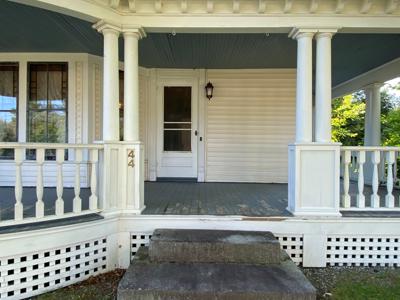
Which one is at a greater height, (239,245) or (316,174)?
(316,174)

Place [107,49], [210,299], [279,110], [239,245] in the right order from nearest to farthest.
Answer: [210,299], [239,245], [107,49], [279,110]

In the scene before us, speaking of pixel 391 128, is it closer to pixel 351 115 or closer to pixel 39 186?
pixel 351 115

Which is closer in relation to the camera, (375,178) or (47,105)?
(375,178)

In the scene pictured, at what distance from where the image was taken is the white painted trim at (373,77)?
5.41 meters

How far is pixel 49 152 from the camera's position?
16.3 ft

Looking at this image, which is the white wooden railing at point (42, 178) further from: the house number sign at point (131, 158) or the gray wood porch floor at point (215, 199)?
the gray wood porch floor at point (215, 199)

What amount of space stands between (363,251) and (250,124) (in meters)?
3.21

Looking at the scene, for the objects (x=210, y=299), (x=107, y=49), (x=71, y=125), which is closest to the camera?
(x=210, y=299)

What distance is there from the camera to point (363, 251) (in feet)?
11.0

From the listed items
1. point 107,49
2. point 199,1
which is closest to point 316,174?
point 199,1

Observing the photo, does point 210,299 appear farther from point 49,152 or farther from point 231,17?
point 49,152

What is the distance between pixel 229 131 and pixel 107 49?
3.24 meters

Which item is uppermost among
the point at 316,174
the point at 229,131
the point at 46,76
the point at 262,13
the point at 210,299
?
the point at 262,13

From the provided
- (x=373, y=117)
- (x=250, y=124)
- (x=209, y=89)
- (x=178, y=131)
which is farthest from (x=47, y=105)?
(x=373, y=117)
